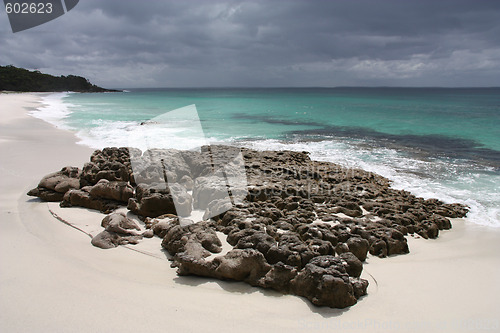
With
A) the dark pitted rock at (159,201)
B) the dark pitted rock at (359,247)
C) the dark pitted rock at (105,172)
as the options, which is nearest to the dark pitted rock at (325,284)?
the dark pitted rock at (359,247)

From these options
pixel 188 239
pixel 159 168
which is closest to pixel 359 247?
pixel 188 239

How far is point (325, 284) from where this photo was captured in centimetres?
350

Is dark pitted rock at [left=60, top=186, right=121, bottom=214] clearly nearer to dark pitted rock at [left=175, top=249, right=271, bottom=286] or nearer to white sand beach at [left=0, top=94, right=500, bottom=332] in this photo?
white sand beach at [left=0, top=94, right=500, bottom=332]

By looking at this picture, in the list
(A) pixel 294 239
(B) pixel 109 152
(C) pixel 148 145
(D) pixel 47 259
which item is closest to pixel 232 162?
(B) pixel 109 152

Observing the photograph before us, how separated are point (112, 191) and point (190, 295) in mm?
3416

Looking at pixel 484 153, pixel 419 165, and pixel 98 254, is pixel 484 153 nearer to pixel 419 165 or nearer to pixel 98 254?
pixel 419 165

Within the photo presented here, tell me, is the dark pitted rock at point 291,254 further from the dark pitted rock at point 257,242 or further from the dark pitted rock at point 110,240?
the dark pitted rock at point 110,240

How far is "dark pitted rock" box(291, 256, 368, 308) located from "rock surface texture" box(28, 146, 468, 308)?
11mm

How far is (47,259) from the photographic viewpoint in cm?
421

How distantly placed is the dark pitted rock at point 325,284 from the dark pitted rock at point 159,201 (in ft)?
9.39

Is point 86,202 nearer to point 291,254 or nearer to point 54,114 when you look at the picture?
point 291,254

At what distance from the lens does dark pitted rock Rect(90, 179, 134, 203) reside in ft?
20.5

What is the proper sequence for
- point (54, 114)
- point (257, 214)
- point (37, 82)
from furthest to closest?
point (37, 82)
point (54, 114)
point (257, 214)

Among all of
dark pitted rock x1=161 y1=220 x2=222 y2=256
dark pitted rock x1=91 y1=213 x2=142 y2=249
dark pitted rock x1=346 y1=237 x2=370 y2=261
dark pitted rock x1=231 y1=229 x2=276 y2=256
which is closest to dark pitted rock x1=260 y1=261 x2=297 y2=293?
dark pitted rock x1=231 y1=229 x2=276 y2=256
